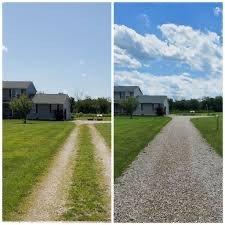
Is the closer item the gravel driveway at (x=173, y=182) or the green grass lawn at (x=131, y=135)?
the gravel driveway at (x=173, y=182)

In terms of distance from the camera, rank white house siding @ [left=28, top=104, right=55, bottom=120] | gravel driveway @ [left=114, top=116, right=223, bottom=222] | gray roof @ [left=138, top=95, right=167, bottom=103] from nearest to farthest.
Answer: gravel driveway @ [left=114, top=116, right=223, bottom=222], gray roof @ [left=138, top=95, right=167, bottom=103], white house siding @ [left=28, top=104, right=55, bottom=120]

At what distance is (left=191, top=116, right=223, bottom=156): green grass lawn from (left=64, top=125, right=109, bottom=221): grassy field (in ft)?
4.26

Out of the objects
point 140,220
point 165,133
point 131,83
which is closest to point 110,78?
point 131,83

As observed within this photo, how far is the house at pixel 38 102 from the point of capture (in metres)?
6.07

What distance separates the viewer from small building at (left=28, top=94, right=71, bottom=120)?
6234 mm

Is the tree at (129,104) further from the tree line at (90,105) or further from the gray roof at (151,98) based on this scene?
the tree line at (90,105)

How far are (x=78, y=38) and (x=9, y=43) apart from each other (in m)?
0.82

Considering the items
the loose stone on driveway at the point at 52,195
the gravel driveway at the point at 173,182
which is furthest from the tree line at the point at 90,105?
the gravel driveway at the point at 173,182

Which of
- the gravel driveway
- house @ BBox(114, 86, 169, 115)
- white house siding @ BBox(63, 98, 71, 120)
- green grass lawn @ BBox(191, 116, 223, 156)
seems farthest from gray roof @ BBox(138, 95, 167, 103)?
white house siding @ BBox(63, 98, 71, 120)

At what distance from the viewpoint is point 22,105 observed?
20.8 feet

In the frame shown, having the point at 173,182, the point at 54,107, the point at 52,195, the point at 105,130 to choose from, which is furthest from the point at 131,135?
the point at 52,195

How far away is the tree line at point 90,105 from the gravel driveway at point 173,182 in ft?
2.47

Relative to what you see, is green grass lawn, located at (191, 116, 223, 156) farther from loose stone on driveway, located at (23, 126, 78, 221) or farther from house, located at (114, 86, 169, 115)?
loose stone on driveway, located at (23, 126, 78, 221)

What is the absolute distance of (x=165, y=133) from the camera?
6320 millimetres
